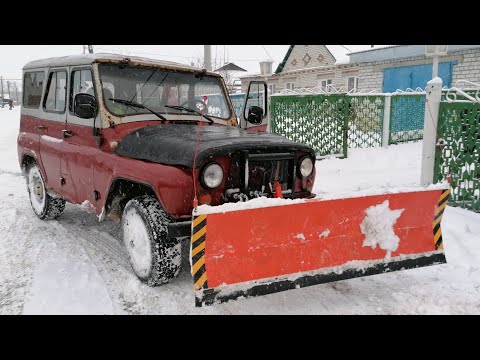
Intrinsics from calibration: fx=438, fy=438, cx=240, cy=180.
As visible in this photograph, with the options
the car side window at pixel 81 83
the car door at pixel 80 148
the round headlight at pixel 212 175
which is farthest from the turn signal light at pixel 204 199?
the car side window at pixel 81 83

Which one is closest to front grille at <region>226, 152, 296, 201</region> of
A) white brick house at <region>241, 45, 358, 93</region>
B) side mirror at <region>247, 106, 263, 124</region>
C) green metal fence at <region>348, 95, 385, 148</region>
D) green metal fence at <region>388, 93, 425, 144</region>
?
side mirror at <region>247, 106, 263, 124</region>

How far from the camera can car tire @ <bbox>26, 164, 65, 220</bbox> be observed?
19.4ft

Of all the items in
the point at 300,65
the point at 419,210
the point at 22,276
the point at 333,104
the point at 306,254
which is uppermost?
the point at 300,65

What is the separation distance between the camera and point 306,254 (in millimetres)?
3398

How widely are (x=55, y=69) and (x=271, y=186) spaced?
10.5ft

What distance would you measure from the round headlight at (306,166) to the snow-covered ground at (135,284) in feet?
1.92

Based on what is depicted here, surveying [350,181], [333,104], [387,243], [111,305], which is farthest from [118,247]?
[333,104]

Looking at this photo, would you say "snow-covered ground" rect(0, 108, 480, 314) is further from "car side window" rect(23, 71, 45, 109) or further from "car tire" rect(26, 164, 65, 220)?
"car side window" rect(23, 71, 45, 109)

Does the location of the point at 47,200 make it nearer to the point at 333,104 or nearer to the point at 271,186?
the point at 271,186

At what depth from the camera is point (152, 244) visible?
12.1ft

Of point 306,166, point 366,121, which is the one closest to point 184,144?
point 306,166

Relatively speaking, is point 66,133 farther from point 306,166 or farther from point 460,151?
point 460,151

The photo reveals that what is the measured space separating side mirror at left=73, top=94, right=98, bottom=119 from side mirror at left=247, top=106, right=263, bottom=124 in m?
1.90

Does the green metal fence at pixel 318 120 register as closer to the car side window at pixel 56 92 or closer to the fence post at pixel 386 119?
the fence post at pixel 386 119
